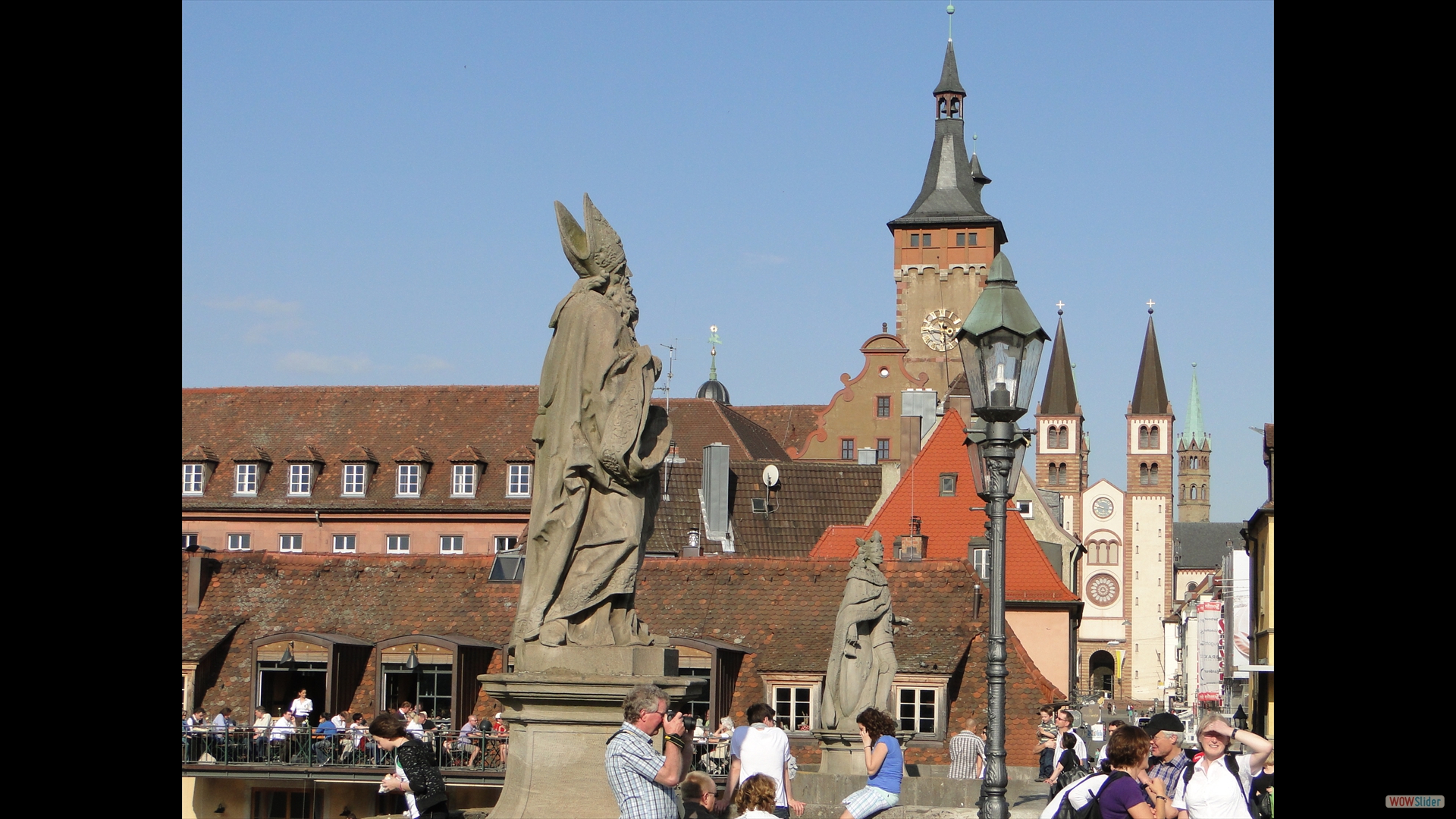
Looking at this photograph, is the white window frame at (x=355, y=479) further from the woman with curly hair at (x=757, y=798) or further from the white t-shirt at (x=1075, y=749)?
the woman with curly hair at (x=757, y=798)

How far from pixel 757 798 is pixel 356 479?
177 feet

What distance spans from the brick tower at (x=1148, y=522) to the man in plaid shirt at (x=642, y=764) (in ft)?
457

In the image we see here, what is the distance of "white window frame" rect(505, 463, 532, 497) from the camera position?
58.3m

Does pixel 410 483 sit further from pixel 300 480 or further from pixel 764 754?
pixel 764 754

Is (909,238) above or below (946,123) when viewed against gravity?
below

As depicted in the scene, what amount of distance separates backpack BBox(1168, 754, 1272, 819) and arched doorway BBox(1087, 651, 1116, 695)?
14065 centimetres

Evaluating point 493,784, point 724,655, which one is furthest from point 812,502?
point 493,784

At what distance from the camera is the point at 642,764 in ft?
19.6

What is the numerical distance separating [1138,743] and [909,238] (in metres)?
94.1
